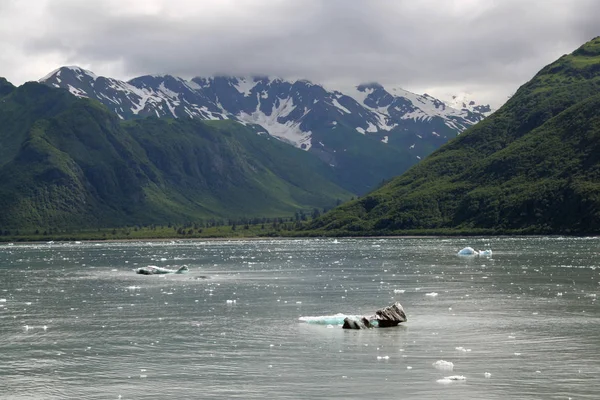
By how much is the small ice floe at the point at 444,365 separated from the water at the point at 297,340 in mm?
349

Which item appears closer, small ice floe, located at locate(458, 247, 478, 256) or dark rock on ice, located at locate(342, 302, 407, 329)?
dark rock on ice, located at locate(342, 302, 407, 329)

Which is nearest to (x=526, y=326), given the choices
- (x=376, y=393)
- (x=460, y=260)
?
(x=376, y=393)

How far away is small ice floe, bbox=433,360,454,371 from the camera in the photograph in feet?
152

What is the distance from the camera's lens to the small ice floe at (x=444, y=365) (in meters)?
46.2

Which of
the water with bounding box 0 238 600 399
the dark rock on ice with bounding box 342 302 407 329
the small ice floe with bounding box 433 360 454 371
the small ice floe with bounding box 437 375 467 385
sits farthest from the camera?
the dark rock on ice with bounding box 342 302 407 329

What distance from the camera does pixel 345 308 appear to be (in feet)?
247

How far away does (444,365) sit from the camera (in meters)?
46.8

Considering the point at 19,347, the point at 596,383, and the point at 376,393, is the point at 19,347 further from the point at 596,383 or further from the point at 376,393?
the point at 596,383

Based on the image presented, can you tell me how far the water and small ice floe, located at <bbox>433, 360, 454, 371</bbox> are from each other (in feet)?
1.14

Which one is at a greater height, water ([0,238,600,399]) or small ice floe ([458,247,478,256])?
small ice floe ([458,247,478,256])

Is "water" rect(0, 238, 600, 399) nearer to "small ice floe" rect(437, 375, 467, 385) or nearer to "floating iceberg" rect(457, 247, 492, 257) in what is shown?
"small ice floe" rect(437, 375, 467, 385)

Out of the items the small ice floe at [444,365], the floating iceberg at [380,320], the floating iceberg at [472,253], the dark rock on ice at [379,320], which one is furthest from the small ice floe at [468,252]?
the small ice floe at [444,365]

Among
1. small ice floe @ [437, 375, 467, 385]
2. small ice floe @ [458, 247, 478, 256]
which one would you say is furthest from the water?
small ice floe @ [458, 247, 478, 256]

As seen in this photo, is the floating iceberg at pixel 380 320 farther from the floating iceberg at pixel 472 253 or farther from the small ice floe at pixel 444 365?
the floating iceberg at pixel 472 253
